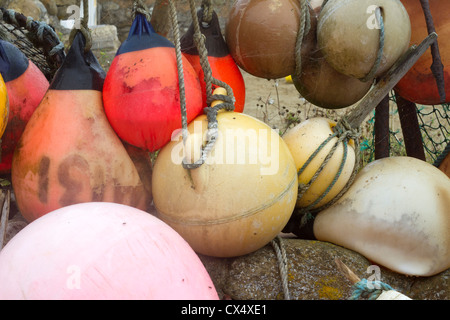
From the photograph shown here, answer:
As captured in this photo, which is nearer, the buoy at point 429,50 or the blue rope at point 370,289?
the blue rope at point 370,289

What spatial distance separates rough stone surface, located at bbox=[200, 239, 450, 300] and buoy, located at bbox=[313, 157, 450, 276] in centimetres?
6

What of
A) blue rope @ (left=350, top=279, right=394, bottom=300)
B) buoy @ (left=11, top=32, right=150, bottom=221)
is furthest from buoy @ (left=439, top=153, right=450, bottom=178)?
buoy @ (left=11, top=32, right=150, bottom=221)

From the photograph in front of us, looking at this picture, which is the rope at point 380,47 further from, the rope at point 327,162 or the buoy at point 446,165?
the buoy at point 446,165

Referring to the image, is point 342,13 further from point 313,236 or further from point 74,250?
point 74,250

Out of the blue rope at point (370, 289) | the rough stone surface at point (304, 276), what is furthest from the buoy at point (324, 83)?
the blue rope at point (370, 289)

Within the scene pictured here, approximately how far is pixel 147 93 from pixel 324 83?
85cm

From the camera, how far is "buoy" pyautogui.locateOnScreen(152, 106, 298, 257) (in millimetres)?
1614

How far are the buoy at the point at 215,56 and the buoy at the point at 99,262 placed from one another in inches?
35.9

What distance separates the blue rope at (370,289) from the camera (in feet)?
3.92

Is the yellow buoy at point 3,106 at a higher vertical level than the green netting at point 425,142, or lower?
higher

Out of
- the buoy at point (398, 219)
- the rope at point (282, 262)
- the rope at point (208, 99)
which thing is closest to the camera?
the rope at point (208, 99)

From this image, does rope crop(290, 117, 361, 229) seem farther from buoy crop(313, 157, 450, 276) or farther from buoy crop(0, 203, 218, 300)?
buoy crop(0, 203, 218, 300)

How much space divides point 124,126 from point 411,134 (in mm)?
1559

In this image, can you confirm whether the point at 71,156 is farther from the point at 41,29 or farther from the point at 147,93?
the point at 41,29
